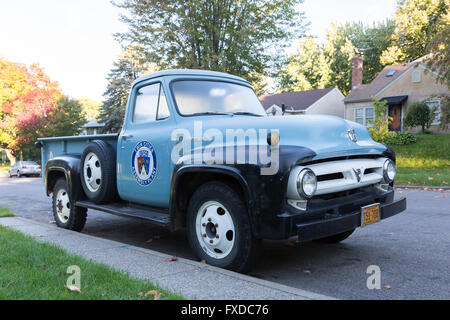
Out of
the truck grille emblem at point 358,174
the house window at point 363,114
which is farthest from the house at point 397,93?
the truck grille emblem at point 358,174

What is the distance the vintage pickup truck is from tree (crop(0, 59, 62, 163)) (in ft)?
120

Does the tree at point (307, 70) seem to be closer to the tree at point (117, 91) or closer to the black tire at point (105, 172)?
the tree at point (117, 91)

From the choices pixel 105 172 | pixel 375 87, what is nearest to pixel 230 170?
pixel 105 172

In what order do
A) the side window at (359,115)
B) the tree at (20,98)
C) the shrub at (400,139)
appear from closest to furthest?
1. the shrub at (400,139)
2. the side window at (359,115)
3. the tree at (20,98)

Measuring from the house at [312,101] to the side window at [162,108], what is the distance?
30.5 m

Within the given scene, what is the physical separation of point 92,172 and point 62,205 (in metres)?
1.24

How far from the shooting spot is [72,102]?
39.6 meters

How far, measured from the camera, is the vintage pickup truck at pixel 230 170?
140 inches

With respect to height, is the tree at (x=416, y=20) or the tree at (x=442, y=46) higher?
the tree at (x=416, y=20)

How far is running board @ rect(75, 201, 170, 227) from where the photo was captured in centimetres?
460

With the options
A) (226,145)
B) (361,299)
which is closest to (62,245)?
(226,145)

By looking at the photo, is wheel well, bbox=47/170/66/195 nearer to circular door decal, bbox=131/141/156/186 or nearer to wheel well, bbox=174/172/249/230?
circular door decal, bbox=131/141/156/186

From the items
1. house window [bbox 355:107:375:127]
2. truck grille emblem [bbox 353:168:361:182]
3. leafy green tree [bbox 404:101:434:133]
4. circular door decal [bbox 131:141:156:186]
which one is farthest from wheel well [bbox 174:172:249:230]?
house window [bbox 355:107:375:127]
